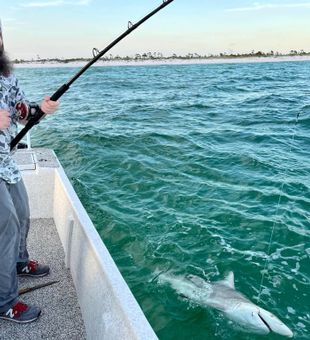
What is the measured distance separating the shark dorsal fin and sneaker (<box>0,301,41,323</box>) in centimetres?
206

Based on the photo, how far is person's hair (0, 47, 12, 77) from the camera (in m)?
2.72

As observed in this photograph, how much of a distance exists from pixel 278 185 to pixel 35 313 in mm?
5463

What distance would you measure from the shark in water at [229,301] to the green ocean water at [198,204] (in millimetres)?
83

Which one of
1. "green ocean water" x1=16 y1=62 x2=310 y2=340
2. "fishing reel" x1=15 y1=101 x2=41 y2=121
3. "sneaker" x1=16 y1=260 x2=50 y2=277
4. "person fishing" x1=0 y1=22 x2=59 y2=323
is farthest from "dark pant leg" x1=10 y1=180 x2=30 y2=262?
"green ocean water" x1=16 y1=62 x2=310 y2=340

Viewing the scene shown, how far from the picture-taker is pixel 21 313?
10.0 ft

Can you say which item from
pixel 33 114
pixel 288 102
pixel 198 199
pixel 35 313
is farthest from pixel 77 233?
pixel 288 102

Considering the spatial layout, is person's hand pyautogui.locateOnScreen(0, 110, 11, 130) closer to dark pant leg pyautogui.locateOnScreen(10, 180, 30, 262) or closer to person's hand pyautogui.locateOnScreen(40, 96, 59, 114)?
person's hand pyautogui.locateOnScreen(40, 96, 59, 114)

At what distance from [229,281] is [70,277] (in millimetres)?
1733

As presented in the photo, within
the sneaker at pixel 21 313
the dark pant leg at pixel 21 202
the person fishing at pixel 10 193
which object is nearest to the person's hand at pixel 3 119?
the person fishing at pixel 10 193

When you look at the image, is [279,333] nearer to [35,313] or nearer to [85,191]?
[35,313]

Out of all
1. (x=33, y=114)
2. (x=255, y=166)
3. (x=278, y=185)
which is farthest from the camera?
(x=255, y=166)

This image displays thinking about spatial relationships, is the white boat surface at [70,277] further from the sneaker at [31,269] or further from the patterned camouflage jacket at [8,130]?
the patterned camouflage jacket at [8,130]

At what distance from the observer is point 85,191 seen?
25.2 ft

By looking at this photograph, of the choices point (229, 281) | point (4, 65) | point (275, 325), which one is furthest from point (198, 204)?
point (4, 65)
